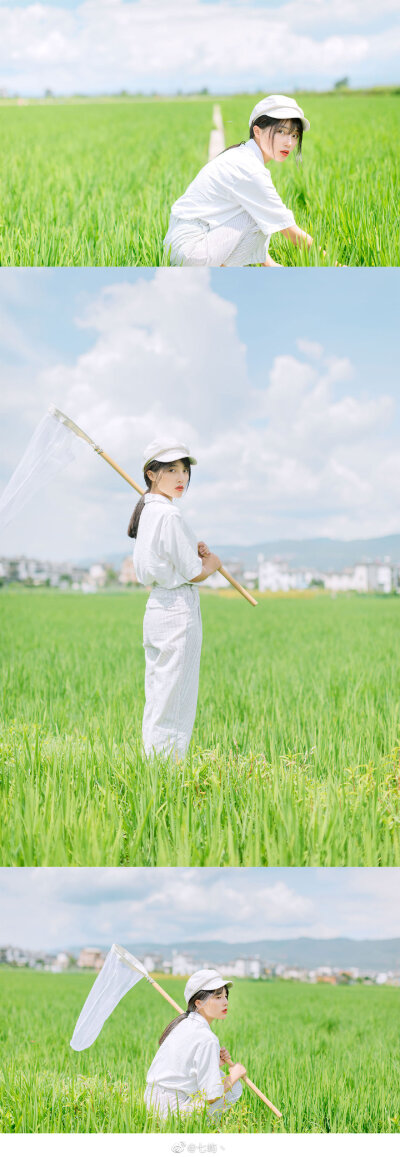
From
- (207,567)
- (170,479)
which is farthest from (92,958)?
(170,479)

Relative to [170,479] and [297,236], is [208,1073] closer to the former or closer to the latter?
[170,479]

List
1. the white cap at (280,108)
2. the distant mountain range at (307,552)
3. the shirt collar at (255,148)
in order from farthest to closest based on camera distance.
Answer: the distant mountain range at (307,552), the shirt collar at (255,148), the white cap at (280,108)

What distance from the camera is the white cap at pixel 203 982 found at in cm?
328

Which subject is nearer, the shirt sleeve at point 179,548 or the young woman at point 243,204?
the shirt sleeve at point 179,548

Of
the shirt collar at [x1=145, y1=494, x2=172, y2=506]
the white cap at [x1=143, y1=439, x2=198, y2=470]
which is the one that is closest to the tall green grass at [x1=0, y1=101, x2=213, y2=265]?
the white cap at [x1=143, y1=439, x2=198, y2=470]

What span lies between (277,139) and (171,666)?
→ 2.04m

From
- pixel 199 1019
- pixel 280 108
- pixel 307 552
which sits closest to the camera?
pixel 199 1019

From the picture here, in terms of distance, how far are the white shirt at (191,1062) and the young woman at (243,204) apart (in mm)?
2860

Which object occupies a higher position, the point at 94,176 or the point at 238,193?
the point at 94,176

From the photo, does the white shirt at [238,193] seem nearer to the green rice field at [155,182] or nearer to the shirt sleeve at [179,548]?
the green rice field at [155,182]

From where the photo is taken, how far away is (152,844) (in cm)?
313

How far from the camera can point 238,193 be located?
3584 mm

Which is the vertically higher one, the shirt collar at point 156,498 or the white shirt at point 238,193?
the white shirt at point 238,193

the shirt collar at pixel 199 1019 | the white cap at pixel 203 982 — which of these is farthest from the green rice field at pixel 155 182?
the shirt collar at pixel 199 1019
